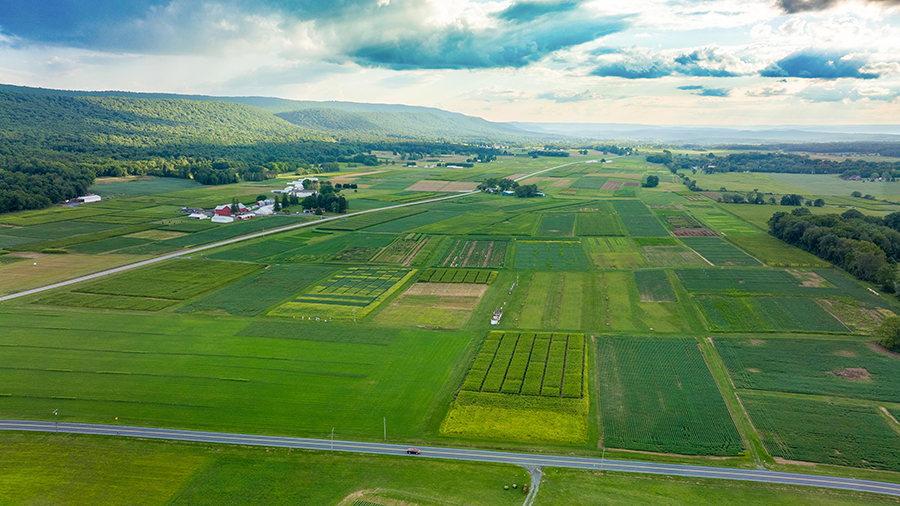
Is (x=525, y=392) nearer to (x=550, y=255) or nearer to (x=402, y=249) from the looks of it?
(x=550, y=255)

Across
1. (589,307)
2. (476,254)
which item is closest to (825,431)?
(589,307)

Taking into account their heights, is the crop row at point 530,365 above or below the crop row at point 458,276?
below

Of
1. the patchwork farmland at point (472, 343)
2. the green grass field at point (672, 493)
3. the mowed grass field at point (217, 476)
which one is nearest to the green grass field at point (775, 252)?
the patchwork farmland at point (472, 343)

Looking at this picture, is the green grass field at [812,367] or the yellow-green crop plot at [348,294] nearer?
the green grass field at [812,367]

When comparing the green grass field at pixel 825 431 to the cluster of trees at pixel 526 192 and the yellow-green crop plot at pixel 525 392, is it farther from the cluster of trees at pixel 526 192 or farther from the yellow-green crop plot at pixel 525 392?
the cluster of trees at pixel 526 192

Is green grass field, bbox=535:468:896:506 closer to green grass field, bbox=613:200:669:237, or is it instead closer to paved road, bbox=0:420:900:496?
paved road, bbox=0:420:900:496

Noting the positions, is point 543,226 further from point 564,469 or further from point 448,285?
point 564,469
